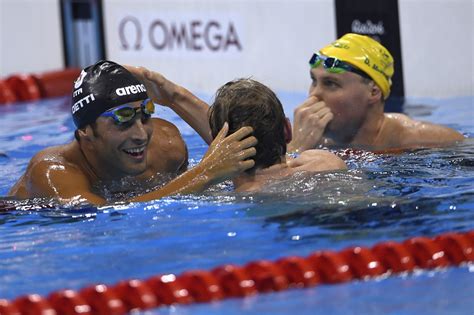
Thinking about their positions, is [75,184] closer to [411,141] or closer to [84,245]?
[84,245]

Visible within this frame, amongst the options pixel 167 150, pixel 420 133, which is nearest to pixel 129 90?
pixel 167 150

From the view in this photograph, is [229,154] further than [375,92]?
No

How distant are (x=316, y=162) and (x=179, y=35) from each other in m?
4.64

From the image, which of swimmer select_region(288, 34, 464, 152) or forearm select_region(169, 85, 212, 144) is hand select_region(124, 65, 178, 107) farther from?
swimmer select_region(288, 34, 464, 152)

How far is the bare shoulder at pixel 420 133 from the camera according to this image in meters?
5.10

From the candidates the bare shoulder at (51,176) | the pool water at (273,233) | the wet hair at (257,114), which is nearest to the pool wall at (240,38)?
the pool water at (273,233)

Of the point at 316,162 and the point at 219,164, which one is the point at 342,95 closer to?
the point at 316,162

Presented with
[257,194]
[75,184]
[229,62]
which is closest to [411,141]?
[257,194]

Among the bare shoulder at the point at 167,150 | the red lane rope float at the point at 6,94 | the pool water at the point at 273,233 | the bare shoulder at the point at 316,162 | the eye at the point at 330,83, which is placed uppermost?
the eye at the point at 330,83

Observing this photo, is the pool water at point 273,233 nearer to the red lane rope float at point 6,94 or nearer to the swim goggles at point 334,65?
the swim goggles at point 334,65

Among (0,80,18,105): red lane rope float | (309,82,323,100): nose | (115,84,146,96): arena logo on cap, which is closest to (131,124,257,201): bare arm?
(115,84,146,96): arena logo on cap

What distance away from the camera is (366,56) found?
5.11 m

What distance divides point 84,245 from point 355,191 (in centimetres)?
115

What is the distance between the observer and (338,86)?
16.6 feet
